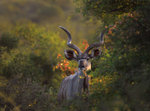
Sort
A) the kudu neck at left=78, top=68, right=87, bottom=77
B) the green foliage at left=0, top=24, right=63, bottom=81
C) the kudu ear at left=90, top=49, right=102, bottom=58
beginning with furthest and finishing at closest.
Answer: the green foliage at left=0, top=24, right=63, bottom=81, the kudu ear at left=90, top=49, right=102, bottom=58, the kudu neck at left=78, top=68, right=87, bottom=77

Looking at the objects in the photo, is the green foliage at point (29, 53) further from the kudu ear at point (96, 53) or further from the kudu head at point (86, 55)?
the kudu ear at point (96, 53)

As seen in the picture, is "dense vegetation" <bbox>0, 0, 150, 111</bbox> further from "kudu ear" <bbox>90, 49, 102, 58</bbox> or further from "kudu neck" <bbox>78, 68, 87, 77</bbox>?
"kudu neck" <bbox>78, 68, 87, 77</bbox>

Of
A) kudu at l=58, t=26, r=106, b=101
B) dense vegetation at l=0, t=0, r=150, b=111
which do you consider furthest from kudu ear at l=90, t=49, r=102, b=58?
dense vegetation at l=0, t=0, r=150, b=111

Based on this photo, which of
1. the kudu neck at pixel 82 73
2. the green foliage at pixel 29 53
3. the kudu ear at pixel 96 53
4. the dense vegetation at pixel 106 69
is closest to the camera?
the dense vegetation at pixel 106 69

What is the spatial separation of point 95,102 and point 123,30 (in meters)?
1.70

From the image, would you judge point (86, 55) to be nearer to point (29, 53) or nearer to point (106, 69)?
point (106, 69)

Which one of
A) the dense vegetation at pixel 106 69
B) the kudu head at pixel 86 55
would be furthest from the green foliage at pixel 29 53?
the kudu head at pixel 86 55

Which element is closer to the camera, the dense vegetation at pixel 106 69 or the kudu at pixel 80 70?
the dense vegetation at pixel 106 69

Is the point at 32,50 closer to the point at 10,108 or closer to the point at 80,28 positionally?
the point at 10,108

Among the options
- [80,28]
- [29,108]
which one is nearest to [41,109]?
[29,108]

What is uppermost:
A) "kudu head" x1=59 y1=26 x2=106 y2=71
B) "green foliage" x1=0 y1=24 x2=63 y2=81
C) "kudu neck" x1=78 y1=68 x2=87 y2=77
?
"green foliage" x1=0 y1=24 x2=63 y2=81

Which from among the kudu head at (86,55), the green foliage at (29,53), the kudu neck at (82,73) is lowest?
the kudu neck at (82,73)

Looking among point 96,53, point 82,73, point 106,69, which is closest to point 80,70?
point 82,73

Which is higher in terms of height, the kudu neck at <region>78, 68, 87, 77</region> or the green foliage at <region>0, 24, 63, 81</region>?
the green foliage at <region>0, 24, 63, 81</region>
